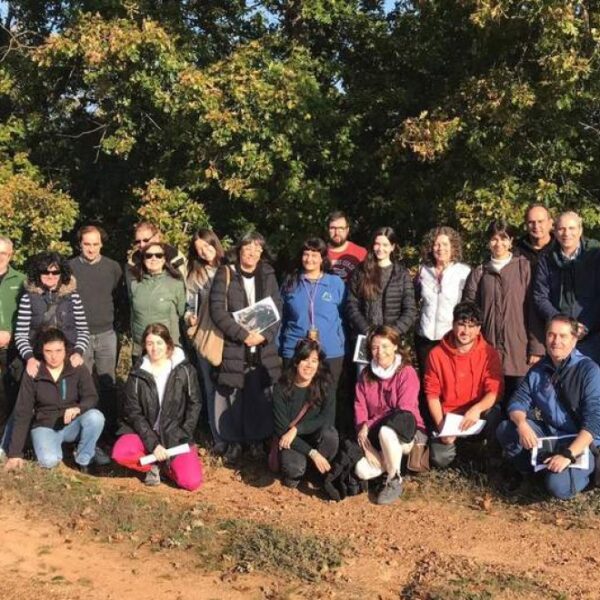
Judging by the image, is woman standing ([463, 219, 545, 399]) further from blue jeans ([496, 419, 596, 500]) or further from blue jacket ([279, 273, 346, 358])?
blue jacket ([279, 273, 346, 358])

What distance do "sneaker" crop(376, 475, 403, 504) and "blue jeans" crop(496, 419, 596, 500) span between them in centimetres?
83

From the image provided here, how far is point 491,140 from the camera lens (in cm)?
911

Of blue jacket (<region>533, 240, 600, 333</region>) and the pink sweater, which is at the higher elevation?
blue jacket (<region>533, 240, 600, 333</region>)

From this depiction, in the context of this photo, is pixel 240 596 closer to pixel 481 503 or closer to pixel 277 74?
pixel 481 503

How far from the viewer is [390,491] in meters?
5.81

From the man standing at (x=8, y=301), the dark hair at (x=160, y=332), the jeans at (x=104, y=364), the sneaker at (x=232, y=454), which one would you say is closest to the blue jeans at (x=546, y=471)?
the sneaker at (x=232, y=454)

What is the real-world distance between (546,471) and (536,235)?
1.88 metres

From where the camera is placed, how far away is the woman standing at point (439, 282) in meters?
6.23

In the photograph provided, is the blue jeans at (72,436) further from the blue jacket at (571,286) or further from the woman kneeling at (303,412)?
the blue jacket at (571,286)

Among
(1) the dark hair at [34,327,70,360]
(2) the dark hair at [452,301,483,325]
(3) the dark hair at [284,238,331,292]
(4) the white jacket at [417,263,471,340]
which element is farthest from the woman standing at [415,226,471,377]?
(1) the dark hair at [34,327,70,360]

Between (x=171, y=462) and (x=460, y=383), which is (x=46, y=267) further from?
(x=460, y=383)

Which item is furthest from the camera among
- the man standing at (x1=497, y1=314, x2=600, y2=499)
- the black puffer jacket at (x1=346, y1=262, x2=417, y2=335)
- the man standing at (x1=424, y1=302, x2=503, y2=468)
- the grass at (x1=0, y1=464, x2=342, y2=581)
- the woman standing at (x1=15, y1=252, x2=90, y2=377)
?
the woman standing at (x1=15, y1=252, x2=90, y2=377)

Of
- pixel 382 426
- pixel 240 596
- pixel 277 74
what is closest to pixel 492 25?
pixel 277 74

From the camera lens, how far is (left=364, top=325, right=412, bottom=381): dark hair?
5.85m
